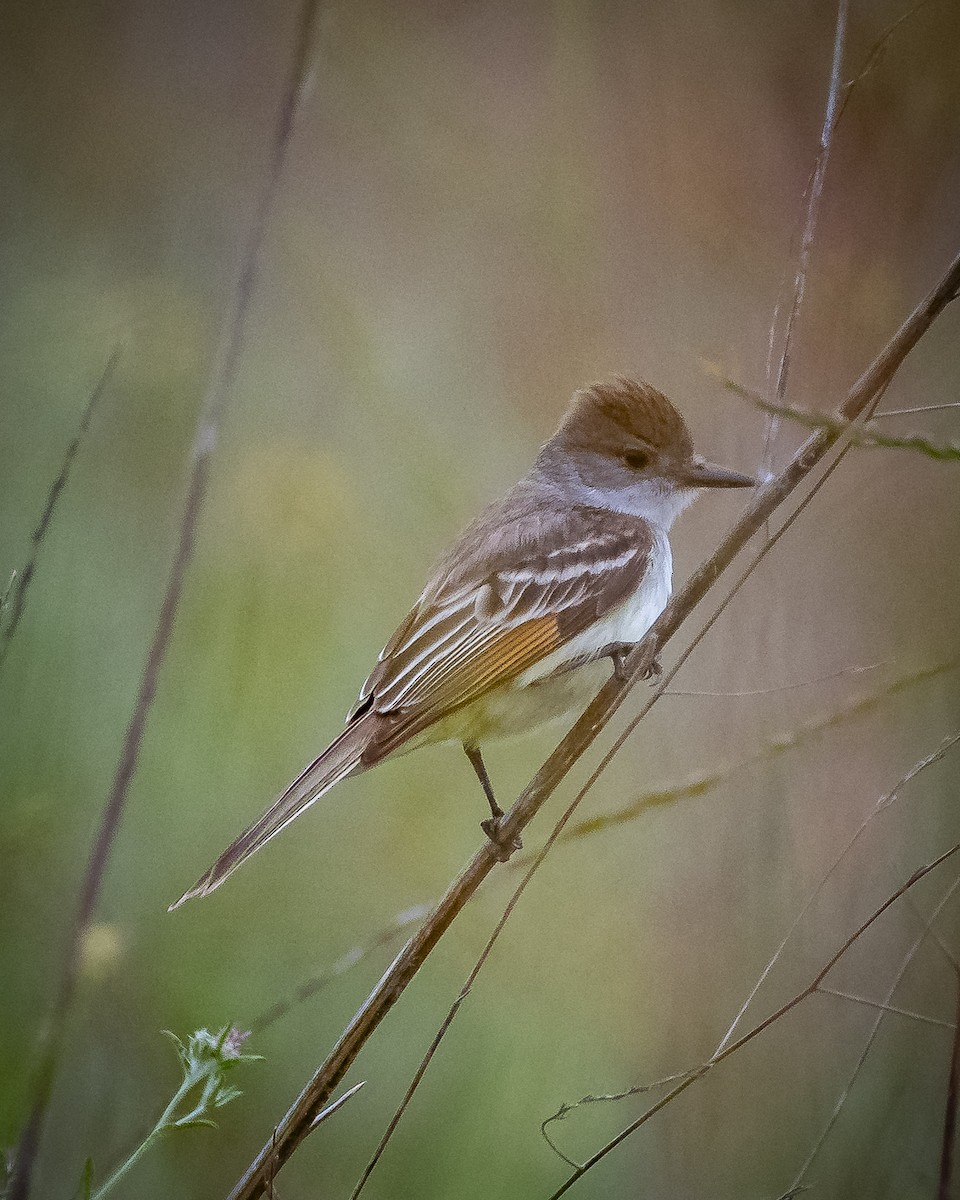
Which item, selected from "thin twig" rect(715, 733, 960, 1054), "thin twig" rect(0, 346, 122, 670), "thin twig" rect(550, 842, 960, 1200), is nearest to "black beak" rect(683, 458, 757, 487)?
"thin twig" rect(715, 733, 960, 1054)

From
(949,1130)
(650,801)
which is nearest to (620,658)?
(650,801)

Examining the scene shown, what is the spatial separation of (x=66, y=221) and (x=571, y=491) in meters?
0.95

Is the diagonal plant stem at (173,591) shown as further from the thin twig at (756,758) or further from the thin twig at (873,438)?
the thin twig at (873,438)

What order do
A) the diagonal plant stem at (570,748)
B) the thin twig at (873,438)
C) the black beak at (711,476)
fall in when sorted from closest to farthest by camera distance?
the thin twig at (873,438)
the diagonal plant stem at (570,748)
the black beak at (711,476)

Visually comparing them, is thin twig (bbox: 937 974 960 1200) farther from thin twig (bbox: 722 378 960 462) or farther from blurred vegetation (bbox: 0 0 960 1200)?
thin twig (bbox: 722 378 960 462)

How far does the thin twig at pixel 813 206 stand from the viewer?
1.62 meters

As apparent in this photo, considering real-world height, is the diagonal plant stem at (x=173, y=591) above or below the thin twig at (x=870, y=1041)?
above

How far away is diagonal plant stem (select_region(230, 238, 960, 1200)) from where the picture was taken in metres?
1.24

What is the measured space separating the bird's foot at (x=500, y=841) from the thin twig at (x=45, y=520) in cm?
69

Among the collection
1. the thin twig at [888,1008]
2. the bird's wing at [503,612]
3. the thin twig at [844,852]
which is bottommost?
the thin twig at [888,1008]

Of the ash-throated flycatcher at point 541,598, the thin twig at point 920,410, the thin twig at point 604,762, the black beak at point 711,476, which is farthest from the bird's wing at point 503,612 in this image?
the thin twig at point 920,410

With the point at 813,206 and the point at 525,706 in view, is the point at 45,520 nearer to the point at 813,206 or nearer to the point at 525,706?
the point at 525,706

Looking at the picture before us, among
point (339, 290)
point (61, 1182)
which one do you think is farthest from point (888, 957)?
point (339, 290)

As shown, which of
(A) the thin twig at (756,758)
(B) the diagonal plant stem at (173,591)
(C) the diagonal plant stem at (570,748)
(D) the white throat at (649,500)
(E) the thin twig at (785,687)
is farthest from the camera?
(D) the white throat at (649,500)
